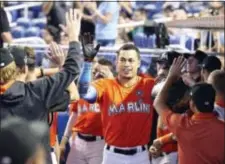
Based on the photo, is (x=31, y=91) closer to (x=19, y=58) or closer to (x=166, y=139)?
(x=19, y=58)

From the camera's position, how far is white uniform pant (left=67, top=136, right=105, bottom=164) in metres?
7.32

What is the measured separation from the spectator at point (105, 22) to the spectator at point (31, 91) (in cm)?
695

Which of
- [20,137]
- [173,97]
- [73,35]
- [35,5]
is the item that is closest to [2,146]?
[20,137]

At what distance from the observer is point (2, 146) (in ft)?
9.47

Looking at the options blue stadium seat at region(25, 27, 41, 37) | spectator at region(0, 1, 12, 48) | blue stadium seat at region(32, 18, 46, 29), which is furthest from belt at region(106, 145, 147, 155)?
blue stadium seat at region(32, 18, 46, 29)

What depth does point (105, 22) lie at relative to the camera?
12.0 m

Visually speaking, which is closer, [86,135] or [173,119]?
[173,119]

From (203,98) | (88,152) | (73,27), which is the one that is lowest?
(88,152)

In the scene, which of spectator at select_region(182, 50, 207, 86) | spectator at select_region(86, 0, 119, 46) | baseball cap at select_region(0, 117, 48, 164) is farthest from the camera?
spectator at select_region(86, 0, 119, 46)

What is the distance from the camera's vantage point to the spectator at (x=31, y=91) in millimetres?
4777

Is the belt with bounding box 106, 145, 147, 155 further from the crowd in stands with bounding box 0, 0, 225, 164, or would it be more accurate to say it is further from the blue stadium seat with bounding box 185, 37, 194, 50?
the blue stadium seat with bounding box 185, 37, 194, 50

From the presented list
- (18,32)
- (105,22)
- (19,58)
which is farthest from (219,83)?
(18,32)

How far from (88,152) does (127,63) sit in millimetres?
1177

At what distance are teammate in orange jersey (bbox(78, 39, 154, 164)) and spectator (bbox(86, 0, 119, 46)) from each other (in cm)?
524
